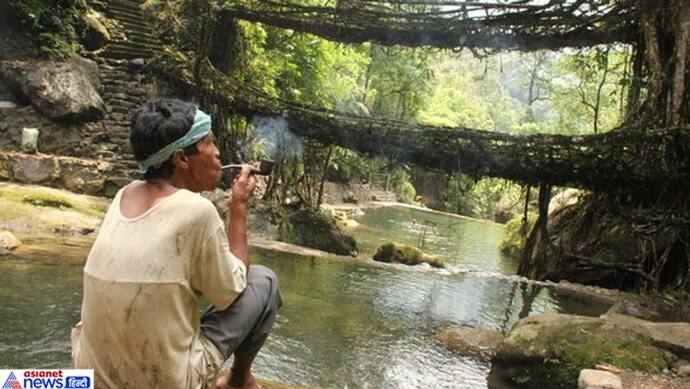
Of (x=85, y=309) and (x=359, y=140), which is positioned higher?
(x=359, y=140)

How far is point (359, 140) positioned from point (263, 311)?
6.70m

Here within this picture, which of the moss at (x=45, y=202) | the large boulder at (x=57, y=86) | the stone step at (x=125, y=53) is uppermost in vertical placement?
the stone step at (x=125, y=53)

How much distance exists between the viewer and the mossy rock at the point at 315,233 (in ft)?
37.0

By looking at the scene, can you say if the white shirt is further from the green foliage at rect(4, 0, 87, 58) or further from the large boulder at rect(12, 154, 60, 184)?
the green foliage at rect(4, 0, 87, 58)

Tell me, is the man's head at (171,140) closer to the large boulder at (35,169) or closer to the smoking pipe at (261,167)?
the smoking pipe at (261,167)

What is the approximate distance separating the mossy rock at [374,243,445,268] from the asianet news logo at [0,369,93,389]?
349 inches

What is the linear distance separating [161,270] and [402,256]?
9247 mm

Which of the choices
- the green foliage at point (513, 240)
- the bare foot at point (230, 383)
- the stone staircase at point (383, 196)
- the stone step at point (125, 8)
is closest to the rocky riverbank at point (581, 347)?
the bare foot at point (230, 383)

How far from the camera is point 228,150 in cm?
1131

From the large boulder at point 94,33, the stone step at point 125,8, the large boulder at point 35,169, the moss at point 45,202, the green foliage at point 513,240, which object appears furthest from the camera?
the green foliage at point 513,240

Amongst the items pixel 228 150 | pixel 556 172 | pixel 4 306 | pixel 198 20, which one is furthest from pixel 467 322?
pixel 198 20

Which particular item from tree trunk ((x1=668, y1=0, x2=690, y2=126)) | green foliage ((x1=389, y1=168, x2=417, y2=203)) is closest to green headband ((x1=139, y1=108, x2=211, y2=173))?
tree trunk ((x1=668, y1=0, x2=690, y2=126))

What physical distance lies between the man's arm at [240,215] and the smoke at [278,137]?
294 inches

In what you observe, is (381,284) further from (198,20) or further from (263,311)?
(198,20)
